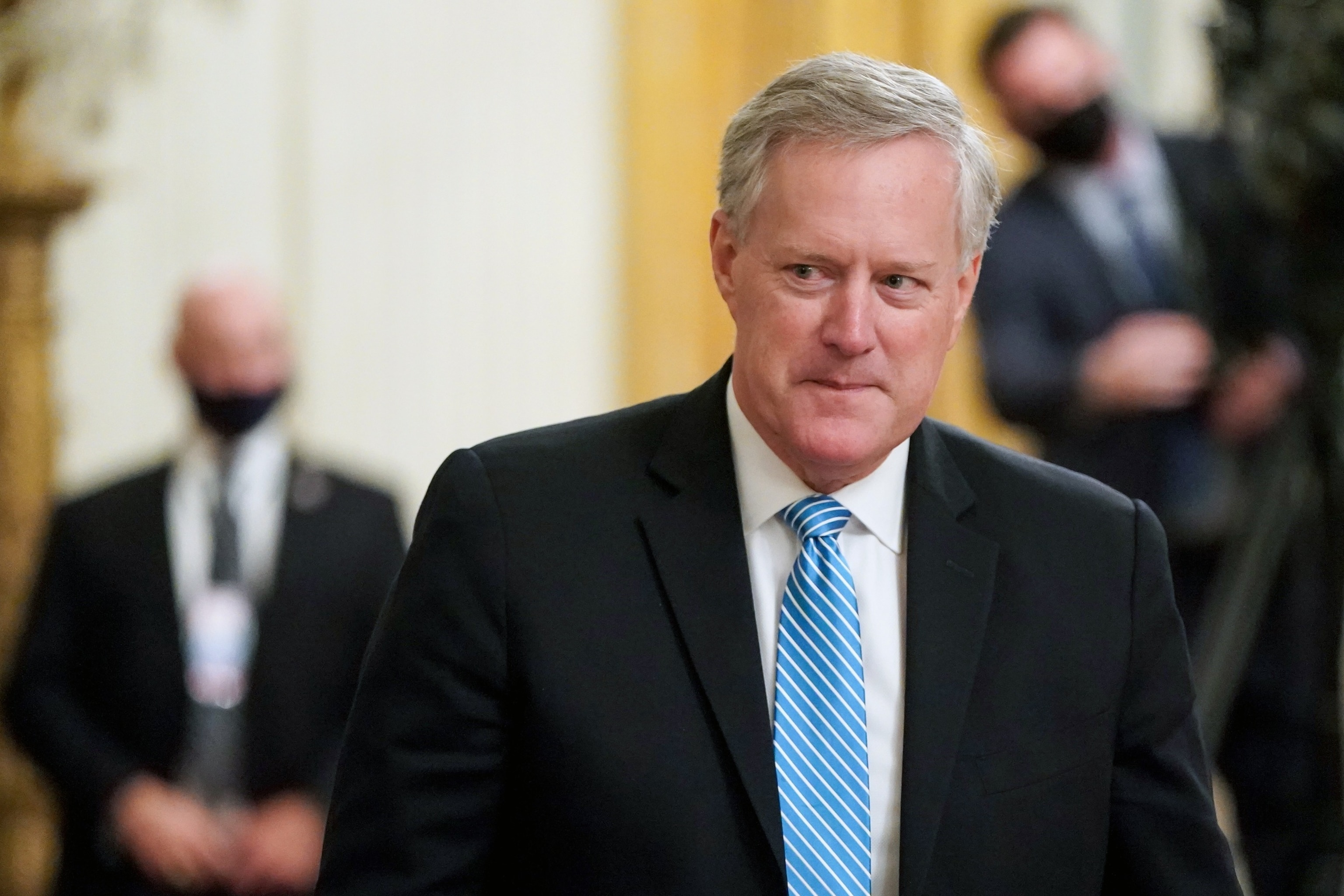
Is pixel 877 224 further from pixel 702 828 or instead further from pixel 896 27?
pixel 896 27

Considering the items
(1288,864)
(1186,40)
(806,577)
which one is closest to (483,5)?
(1186,40)

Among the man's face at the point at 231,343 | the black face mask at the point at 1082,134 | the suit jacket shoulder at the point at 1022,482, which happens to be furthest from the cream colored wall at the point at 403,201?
the suit jacket shoulder at the point at 1022,482

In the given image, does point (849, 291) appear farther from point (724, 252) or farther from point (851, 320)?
point (724, 252)

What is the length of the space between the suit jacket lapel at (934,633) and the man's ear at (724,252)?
25 centimetres

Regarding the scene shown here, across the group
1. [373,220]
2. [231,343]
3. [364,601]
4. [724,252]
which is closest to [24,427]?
[231,343]

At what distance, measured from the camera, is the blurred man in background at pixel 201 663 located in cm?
349

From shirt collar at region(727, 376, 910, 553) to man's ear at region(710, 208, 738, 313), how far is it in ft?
0.37

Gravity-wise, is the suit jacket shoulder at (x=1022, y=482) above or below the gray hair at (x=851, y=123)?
below

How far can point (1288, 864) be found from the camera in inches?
145

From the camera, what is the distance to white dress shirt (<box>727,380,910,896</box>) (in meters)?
1.72

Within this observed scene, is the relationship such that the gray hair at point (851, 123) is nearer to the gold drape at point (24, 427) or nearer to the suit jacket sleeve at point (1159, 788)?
Answer: the suit jacket sleeve at point (1159, 788)

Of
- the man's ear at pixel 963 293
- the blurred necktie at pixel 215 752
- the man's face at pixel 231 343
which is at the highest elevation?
the man's ear at pixel 963 293

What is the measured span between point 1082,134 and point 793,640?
2963 mm

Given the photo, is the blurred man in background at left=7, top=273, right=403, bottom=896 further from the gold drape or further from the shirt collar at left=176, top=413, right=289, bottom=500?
the gold drape
